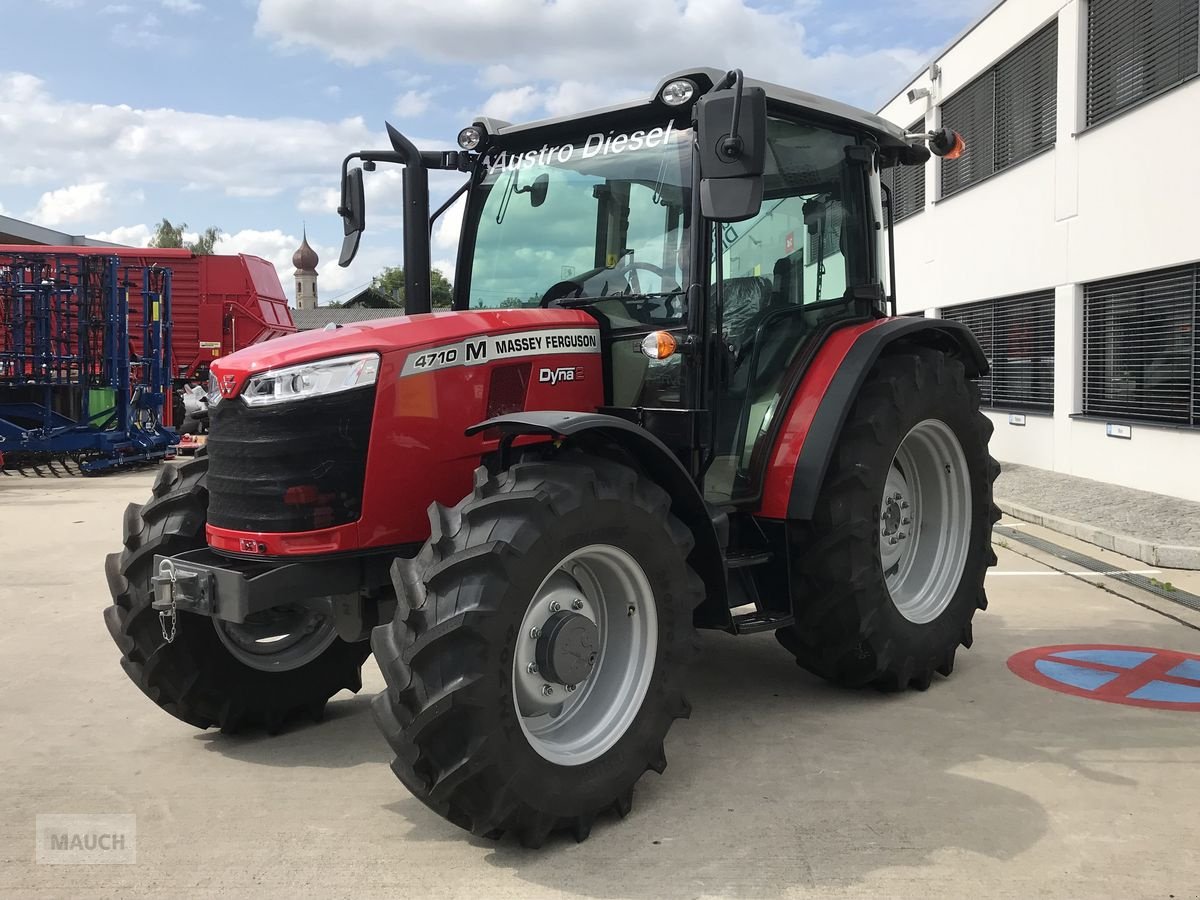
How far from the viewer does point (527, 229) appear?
457 cm

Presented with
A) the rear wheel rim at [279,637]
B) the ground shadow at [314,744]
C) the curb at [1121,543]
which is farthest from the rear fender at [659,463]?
the curb at [1121,543]

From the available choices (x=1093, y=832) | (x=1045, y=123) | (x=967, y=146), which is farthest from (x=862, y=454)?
(x=967, y=146)

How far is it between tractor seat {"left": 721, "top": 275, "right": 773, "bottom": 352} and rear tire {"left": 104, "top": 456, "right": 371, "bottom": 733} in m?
2.17

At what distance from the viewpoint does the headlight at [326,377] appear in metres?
3.45

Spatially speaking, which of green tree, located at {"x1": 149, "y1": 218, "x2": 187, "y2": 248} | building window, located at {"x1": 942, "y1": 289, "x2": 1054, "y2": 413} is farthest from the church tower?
building window, located at {"x1": 942, "y1": 289, "x2": 1054, "y2": 413}

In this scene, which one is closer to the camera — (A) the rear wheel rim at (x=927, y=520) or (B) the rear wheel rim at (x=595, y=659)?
(B) the rear wheel rim at (x=595, y=659)

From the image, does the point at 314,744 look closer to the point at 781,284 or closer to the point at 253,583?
the point at 253,583

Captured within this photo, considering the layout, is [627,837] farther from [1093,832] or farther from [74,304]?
[74,304]

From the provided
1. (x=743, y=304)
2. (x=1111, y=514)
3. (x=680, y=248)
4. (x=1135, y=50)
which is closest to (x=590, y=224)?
(x=680, y=248)

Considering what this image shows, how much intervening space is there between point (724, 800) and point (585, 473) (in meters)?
1.23

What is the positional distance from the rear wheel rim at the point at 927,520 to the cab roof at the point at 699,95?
56.5 inches

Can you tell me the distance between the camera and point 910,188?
1922 cm

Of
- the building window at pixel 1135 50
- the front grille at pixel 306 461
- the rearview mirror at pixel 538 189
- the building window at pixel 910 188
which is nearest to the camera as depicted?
the front grille at pixel 306 461

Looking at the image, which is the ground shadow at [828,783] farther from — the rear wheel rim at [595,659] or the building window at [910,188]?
the building window at [910,188]
